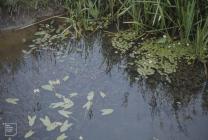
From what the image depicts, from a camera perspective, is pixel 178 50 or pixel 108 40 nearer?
pixel 178 50

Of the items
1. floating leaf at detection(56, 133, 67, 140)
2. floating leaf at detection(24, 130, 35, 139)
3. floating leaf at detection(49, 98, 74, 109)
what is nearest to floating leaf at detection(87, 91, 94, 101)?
floating leaf at detection(49, 98, 74, 109)

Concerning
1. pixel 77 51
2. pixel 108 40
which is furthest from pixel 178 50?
pixel 77 51

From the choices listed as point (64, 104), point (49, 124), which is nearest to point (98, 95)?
point (64, 104)

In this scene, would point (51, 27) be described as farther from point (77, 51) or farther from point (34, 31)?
point (77, 51)

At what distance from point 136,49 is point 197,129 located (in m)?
1.35

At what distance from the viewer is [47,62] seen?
412 cm

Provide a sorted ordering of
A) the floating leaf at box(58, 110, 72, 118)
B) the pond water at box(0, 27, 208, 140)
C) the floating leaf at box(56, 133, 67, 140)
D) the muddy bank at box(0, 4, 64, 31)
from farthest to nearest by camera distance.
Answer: the muddy bank at box(0, 4, 64, 31) → the floating leaf at box(58, 110, 72, 118) → the pond water at box(0, 27, 208, 140) → the floating leaf at box(56, 133, 67, 140)

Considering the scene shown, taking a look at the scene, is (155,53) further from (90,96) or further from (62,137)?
(62,137)

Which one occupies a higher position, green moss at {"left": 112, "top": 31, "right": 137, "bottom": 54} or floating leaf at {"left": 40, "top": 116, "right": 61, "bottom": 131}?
green moss at {"left": 112, "top": 31, "right": 137, "bottom": 54}

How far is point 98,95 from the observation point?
11.9ft

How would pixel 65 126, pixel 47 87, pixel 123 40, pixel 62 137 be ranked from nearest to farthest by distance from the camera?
1. pixel 62 137
2. pixel 65 126
3. pixel 47 87
4. pixel 123 40

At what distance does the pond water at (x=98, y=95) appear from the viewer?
10.6 ft

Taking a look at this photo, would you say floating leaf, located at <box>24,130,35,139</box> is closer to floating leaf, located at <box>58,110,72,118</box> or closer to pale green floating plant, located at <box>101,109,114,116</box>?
floating leaf, located at <box>58,110,72,118</box>

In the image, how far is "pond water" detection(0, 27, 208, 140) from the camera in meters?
3.22
